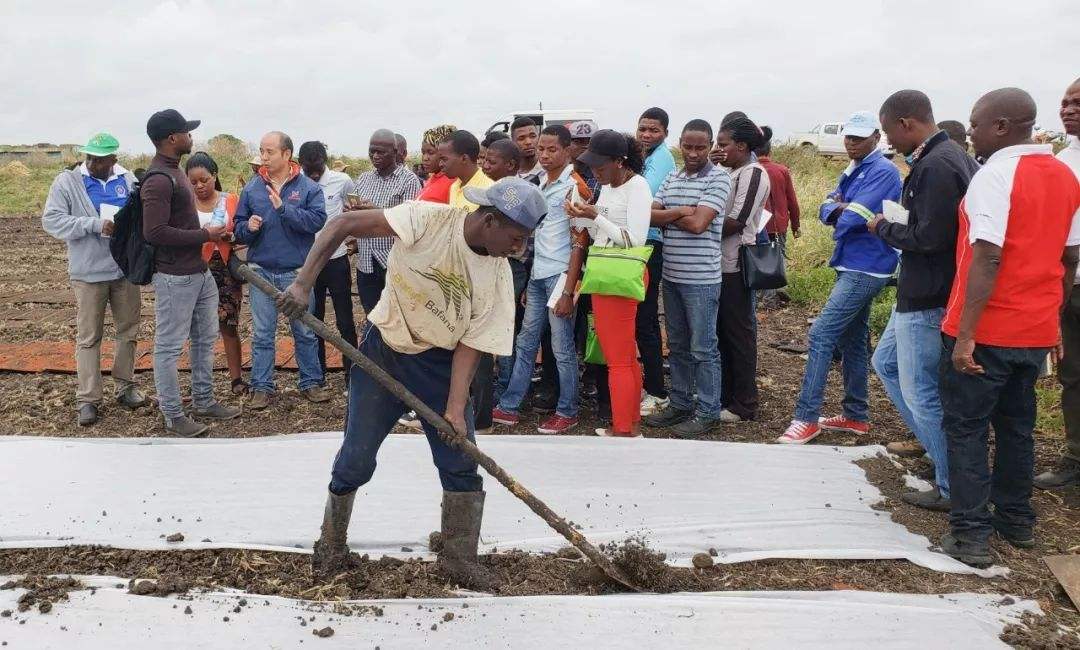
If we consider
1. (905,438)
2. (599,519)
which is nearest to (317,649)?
(599,519)

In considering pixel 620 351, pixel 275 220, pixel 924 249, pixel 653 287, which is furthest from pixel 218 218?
pixel 924 249

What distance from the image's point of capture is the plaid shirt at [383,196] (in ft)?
17.2

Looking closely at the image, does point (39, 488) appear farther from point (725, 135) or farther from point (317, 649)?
point (725, 135)

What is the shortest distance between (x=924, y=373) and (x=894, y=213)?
0.75m

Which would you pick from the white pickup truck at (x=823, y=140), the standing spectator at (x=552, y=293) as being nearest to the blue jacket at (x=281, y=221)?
the standing spectator at (x=552, y=293)

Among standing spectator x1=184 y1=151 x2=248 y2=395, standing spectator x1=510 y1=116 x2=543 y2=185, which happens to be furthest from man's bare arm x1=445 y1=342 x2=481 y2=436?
standing spectator x1=184 y1=151 x2=248 y2=395

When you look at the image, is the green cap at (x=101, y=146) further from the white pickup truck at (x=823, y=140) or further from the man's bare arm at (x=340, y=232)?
the white pickup truck at (x=823, y=140)

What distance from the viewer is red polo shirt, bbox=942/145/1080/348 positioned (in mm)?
3031

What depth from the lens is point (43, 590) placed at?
2.86 meters

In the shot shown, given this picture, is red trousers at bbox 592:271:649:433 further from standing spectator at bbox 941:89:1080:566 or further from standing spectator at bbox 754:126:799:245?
standing spectator at bbox 754:126:799:245

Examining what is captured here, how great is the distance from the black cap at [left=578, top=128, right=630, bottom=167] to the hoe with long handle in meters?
1.94

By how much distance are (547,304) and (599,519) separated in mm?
1541

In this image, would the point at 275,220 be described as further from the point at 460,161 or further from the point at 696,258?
the point at 696,258

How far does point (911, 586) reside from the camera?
3.12m
